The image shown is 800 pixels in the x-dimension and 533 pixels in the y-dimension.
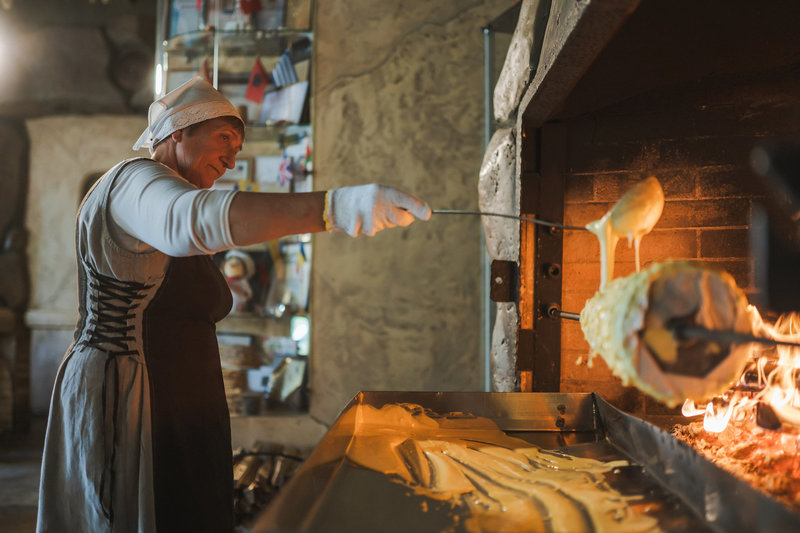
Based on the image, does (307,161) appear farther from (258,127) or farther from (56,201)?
(56,201)

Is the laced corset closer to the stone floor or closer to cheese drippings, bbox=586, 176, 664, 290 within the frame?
cheese drippings, bbox=586, 176, 664, 290

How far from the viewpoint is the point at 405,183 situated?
3.74 meters

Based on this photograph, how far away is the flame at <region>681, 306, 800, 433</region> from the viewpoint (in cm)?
175

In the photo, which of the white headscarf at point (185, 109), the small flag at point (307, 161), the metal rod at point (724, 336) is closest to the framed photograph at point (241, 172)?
the small flag at point (307, 161)

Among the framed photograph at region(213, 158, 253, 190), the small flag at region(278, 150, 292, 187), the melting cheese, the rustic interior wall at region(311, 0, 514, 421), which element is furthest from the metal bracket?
the framed photograph at region(213, 158, 253, 190)

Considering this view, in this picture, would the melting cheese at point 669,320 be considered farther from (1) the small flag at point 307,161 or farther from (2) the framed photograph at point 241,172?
(2) the framed photograph at point 241,172

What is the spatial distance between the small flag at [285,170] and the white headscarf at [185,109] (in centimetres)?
200

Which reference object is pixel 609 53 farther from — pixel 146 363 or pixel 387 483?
pixel 146 363

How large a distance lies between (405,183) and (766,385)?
8.29 feet

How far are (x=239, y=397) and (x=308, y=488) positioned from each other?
285 centimetres

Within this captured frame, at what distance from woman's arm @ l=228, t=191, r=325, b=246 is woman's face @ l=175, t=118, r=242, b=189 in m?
0.60

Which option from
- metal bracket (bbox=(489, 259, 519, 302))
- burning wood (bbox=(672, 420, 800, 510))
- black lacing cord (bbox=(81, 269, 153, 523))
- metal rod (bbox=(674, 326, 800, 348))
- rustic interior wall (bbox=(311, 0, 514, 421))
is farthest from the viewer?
rustic interior wall (bbox=(311, 0, 514, 421))

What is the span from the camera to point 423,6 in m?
3.77

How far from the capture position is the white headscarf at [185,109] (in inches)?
71.3
